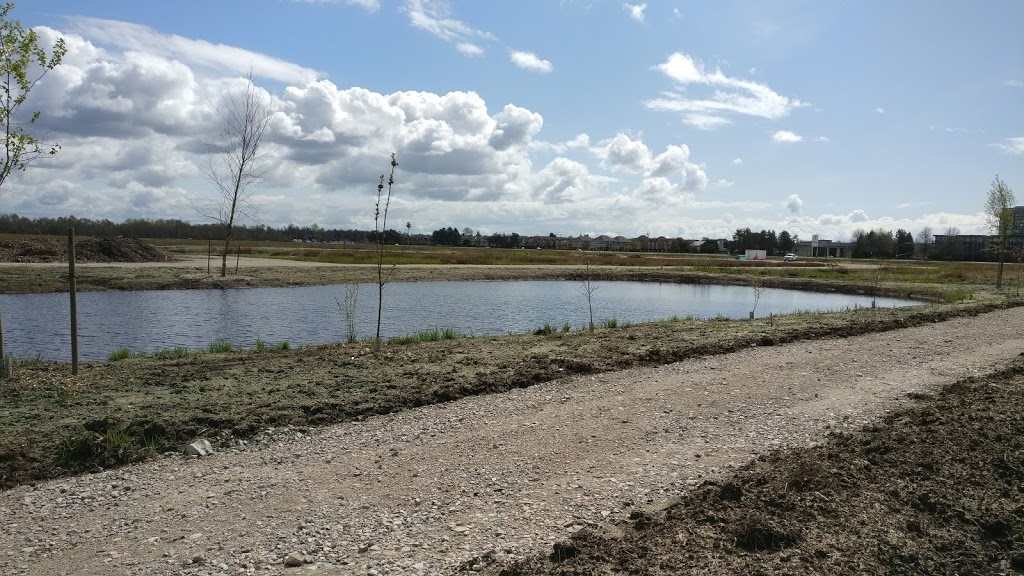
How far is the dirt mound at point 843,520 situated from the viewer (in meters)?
4.07

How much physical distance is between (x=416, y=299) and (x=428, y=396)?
22477 mm

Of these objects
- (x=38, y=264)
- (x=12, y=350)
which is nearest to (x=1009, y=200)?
(x=12, y=350)

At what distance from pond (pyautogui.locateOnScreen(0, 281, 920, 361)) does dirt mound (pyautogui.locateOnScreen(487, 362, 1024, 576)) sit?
13.3m

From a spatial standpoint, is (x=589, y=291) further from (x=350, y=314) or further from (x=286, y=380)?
(x=286, y=380)

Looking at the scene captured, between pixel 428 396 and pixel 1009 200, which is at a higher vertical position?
pixel 1009 200

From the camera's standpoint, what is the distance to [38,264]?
128 ft

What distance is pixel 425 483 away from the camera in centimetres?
551

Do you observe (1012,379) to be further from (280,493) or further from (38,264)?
(38,264)

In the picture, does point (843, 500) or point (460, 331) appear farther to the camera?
point (460, 331)

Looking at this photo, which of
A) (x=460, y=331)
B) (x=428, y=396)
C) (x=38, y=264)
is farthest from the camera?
(x=38, y=264)

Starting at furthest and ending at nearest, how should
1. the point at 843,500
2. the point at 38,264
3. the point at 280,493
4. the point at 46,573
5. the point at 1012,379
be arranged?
the point at 38,264, the point at 1012,379, the point at 280,493, the point at 843,500, the point at 46,573

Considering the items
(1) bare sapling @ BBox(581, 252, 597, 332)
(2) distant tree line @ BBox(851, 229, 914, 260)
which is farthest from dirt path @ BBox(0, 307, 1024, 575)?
(2) distant tree line @ BBox(851, 229, 914, 260)

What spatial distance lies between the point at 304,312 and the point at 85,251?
102 ft

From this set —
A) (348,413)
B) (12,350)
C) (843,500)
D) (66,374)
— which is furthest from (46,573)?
(12,350)
